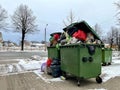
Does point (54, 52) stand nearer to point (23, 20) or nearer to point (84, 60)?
point (84, 60)

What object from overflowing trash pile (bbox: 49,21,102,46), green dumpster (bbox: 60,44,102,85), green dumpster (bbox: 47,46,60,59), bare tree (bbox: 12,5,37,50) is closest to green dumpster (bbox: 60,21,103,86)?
green dumpster (bbox: 60,44,102,85)

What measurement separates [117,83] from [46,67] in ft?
13.2

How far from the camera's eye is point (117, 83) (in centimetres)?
828

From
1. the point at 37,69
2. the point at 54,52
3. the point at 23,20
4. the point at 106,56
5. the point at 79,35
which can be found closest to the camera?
the point at 79,35

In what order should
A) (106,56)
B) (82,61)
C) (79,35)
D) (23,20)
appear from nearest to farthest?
(82,61) < (79,35) < (106,56) < (23,20)

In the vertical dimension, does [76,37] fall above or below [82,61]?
above

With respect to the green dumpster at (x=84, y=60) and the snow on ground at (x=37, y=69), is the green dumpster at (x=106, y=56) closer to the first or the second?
the snow on ground at (x=37, y=69)

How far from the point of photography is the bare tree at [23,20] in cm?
4881

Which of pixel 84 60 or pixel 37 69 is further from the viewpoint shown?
pixel 37 69

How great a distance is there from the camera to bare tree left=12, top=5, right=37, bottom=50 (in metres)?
48.8

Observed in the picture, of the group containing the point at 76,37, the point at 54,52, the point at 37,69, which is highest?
the point at 76,37

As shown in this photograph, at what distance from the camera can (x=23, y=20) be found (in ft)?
160

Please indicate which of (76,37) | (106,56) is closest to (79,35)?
(76,37)

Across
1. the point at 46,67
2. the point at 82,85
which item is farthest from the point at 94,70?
the point at 46,67
